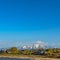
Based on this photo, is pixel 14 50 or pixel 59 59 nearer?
pixel 59 59

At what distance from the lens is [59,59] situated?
258ft

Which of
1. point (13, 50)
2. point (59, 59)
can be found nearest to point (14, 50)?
point (13, 50)

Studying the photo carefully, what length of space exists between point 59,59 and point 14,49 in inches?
2312

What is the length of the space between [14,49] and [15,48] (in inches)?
102

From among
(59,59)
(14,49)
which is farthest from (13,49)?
(59,59)

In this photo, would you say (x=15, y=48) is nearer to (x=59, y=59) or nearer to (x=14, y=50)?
(x=14, y=50)

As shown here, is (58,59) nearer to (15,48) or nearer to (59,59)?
(59,59)

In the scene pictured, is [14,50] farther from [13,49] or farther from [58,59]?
[58,59]

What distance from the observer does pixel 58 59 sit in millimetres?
78188

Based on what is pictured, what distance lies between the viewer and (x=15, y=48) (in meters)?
135

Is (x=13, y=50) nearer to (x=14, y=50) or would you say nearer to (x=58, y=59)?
(x=14, y=50)

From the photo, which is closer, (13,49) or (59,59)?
(59,59)

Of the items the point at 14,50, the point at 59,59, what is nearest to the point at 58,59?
the point at 59,59

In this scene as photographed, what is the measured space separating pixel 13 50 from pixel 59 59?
57693mm
